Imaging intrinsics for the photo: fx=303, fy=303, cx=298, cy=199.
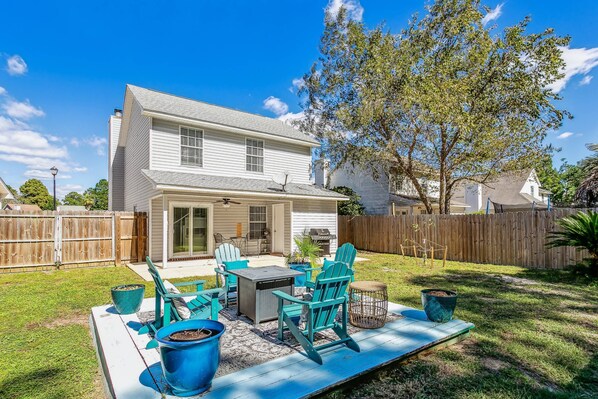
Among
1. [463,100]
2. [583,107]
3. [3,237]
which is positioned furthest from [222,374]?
[583,107]

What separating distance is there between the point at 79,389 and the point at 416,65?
614 inches

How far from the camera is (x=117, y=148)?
52.6ft

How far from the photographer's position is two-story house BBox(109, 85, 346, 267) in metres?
11.0

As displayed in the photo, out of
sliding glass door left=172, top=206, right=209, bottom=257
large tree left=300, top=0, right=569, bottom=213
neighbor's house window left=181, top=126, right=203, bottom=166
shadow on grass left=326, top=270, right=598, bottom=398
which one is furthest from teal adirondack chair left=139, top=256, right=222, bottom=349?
large tree left=300, top=0, right=569, bottom=213

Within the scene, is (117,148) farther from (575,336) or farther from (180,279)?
(575,336)

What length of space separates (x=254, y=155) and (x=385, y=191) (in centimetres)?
948

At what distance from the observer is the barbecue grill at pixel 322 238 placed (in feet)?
42.0

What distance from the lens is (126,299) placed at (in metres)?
4.60

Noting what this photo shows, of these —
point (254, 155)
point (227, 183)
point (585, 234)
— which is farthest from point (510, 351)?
point (254, 155)

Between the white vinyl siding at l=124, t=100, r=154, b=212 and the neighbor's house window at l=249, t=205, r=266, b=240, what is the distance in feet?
13.9

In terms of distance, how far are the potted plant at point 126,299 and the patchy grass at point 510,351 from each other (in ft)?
11.3

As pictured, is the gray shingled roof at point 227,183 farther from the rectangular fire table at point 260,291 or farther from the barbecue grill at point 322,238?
the rectangular fire table at point 260,291

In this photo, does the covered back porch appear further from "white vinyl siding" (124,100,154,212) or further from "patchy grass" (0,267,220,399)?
"patchy grass" (0,267,220,399)

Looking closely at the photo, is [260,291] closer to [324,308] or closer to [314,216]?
[324,308]
